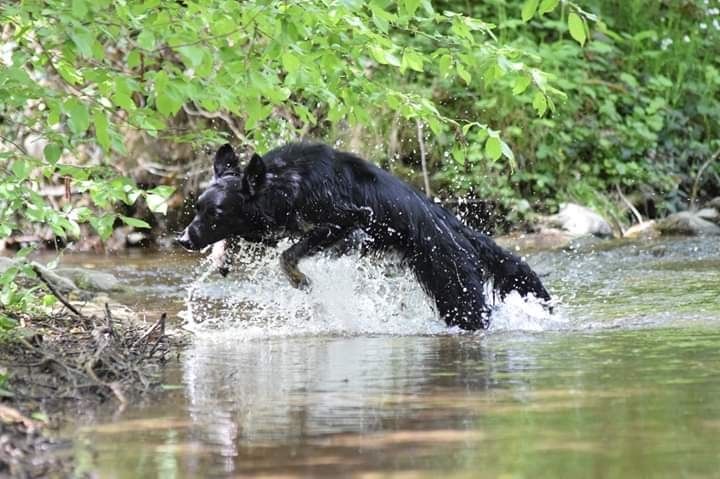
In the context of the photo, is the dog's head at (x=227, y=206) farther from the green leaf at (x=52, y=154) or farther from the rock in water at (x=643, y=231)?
the rock in water at (x=643, y=231)

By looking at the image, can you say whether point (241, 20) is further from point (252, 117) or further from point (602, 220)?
point (602, 220)

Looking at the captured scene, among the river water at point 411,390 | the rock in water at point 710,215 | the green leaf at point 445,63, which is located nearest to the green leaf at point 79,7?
the river water at point 411,390

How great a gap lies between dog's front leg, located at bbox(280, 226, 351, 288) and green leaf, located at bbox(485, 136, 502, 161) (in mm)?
1696

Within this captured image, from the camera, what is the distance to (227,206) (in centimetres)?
734

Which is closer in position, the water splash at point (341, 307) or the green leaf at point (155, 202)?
→ the green leaf at point (155, 202)

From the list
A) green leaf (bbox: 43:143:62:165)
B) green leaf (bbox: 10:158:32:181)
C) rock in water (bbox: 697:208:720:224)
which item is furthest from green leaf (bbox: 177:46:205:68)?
rock in water (bbox: 697:208:720:224)

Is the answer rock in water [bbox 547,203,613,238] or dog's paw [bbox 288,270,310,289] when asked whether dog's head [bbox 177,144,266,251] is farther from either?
rock in water [bbox 547,203,613,238]

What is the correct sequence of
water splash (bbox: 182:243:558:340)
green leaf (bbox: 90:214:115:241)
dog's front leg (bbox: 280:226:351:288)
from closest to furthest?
green leaf (bbox: 90:214:115:241) → water splash (bbox: 182:243:558:340) → dog's front leg (bbox: 280:226:351:288)

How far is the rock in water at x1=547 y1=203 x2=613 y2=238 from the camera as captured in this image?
1329 centimetres

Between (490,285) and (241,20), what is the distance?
2979 millimetres

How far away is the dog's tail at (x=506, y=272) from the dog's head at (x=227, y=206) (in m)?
1.34

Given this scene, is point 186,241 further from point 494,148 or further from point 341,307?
point 494,148

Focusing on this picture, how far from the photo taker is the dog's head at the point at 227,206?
7277 millimetres

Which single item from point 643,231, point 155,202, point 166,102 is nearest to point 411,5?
point 166,102
